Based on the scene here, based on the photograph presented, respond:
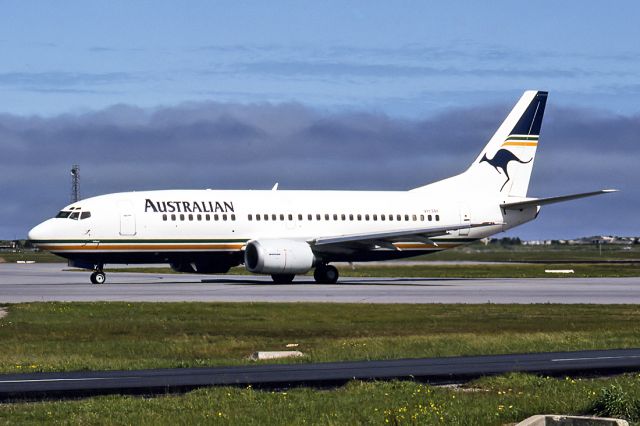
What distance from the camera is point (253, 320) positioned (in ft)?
113

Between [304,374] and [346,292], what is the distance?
95.4 ft

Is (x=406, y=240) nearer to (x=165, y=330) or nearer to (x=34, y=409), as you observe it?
(x=165, y=330)

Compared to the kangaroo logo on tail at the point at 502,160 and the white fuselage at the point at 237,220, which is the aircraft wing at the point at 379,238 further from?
the kangaroo logo on tail at the point at 502,160

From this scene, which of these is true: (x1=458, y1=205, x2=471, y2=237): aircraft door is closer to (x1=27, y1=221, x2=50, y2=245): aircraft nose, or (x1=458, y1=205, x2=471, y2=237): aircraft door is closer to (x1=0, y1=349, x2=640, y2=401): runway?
(x1=27, y1=221, x2=50, y2=245): aircraft nose

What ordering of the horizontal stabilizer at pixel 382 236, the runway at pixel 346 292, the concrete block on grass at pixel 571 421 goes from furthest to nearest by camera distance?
the horizontal stabilizer at pixel 382 236
the runway at pixel 346 292
the concrete block on grass at pixel 571 421

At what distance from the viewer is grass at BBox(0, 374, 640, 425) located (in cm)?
1493

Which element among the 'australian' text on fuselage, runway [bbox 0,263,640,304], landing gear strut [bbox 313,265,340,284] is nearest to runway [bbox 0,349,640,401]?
runway [bbox 0,263,640,304]

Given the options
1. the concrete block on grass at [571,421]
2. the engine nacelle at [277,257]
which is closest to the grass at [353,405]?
the concrete block on grass at [571,421]

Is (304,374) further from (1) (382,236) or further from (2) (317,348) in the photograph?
(1) (382,236)

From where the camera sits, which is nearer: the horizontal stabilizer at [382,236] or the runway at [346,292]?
the runway at [346,292]

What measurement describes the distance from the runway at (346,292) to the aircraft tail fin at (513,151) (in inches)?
270

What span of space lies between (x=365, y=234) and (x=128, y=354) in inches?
1302

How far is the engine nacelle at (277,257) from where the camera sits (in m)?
55.5

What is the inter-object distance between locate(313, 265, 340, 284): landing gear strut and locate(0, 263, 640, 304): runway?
66cm
